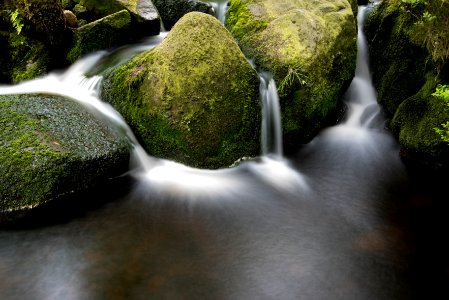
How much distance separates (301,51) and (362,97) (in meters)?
2.52

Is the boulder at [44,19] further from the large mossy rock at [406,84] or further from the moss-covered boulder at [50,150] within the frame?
the large mossy rock at [406,84]

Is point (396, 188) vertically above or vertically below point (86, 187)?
below

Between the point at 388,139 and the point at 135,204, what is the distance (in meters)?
4.67

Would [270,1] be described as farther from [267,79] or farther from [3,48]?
[3,48]

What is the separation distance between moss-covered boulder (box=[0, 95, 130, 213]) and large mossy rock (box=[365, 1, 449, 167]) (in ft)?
14.8

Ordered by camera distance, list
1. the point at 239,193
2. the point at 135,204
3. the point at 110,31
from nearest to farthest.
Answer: the point at 135,204 → the point at 239,193 → the point at 110,31

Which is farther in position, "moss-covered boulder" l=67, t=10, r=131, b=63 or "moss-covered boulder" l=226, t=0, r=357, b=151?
"moss-covered boulder" l=67, t=10, r=131, b=63

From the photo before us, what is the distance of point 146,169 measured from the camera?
5656 millimetres

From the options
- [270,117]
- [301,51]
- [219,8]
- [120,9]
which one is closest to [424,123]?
[301,51]

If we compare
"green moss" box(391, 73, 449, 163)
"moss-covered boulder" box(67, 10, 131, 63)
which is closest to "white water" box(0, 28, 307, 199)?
"moss-covered boulder" box(67, 10, 131, 63)

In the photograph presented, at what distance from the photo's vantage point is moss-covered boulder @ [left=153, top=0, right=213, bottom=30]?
982 cm

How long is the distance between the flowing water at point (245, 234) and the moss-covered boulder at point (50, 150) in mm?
239

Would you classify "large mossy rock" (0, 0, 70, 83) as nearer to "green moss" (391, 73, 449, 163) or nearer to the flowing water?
the flowing water

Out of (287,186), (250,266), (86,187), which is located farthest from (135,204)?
→ (287,186)
